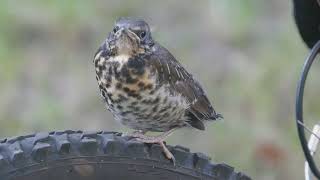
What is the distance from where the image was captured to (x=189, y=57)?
6.06 meters

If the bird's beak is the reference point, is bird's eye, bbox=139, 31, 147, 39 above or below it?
below

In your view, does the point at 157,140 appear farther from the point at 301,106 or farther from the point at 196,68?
the point at 196,68

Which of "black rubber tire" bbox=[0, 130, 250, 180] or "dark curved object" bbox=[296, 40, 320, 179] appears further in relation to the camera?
"black rubber tire" bbox=[0, 130, 250, 180]

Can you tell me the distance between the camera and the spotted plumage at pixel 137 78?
3.25 metres

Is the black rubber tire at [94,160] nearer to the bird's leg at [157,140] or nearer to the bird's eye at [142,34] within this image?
the bird's leg at [157,140]

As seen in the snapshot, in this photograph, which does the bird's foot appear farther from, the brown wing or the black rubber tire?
the brown wing

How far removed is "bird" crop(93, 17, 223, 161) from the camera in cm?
325

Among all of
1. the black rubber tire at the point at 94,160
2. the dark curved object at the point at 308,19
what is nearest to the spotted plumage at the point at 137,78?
the black rubber tire at the point at 94,160

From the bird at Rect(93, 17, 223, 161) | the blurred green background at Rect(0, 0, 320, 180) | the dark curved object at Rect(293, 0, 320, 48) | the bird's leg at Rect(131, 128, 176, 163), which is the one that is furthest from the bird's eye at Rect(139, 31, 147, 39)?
the blurred green background at Rect(0, 0, 320, 180)

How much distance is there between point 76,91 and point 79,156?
8.81ft

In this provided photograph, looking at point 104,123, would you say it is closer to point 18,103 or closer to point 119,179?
point 18,103

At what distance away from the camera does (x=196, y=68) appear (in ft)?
19.5

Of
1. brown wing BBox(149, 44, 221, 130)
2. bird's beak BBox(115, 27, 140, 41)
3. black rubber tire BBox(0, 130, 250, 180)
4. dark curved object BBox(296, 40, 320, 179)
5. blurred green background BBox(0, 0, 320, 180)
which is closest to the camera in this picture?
dark curved object BBox(296, 40, 320, 179)

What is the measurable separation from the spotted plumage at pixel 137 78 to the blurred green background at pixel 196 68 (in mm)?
1806
